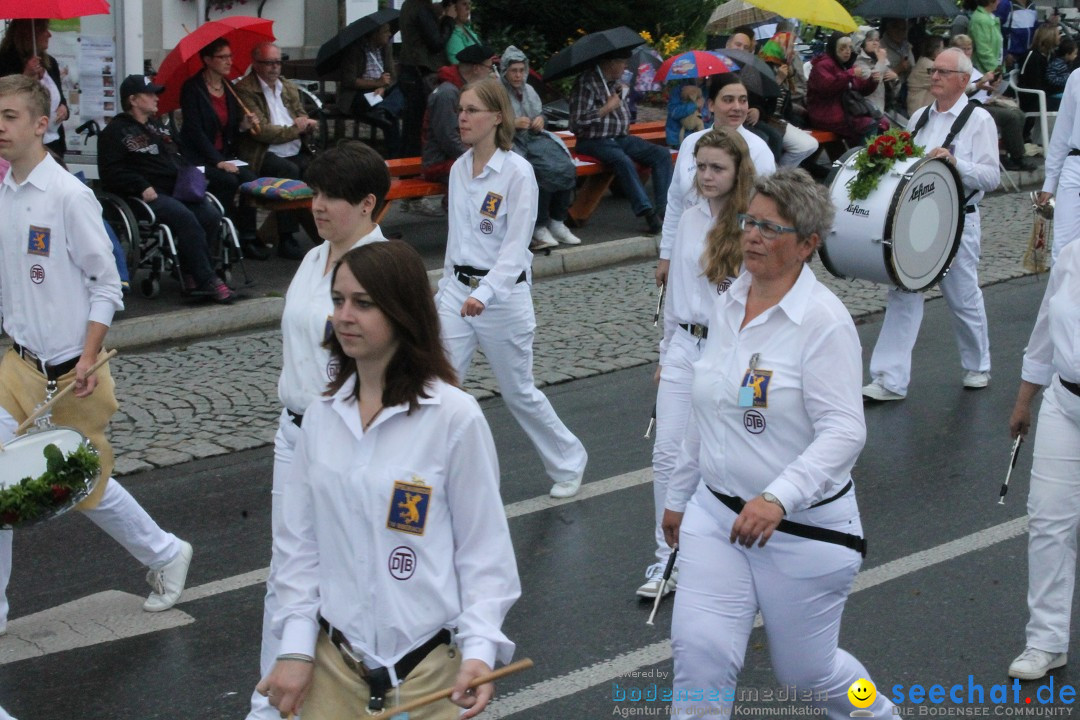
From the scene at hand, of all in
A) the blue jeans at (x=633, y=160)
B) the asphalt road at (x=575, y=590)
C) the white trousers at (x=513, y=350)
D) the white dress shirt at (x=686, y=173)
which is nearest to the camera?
the asphalt road at (x=575, y=590)

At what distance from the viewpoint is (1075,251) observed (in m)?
4.97

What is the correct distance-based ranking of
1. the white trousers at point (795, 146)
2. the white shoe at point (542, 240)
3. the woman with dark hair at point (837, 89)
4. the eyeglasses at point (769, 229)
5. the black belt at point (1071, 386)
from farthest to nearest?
the woman with dark hair at point (837, 89)
the white trousers at point (795, 146)
the white shoe at point (542, 240)
the black belt at point (1071, 386)
the eyeglasses at point (769, 229)

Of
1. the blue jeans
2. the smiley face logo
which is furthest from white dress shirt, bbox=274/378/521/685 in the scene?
the blue jeans

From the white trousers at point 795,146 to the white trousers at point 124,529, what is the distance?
10867 millimetres

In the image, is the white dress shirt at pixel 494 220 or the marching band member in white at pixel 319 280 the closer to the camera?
the marching band member in white at pixel 319 280

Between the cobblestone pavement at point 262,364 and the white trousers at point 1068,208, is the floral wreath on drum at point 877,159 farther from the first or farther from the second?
the cobblestone pavement at point 262,364

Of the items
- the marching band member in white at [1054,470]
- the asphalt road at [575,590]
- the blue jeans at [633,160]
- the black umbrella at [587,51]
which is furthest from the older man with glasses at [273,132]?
the marching band member in white at [1054,470]

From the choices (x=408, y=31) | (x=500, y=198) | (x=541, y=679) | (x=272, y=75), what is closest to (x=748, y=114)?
(x=500, y=198)

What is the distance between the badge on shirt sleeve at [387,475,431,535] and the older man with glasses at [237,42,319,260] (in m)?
9.19

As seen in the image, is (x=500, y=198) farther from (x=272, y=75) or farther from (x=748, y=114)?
(x=272, y=75)

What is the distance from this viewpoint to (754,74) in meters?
14.9

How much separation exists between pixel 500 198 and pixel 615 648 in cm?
234

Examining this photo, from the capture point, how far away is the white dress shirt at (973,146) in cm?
883

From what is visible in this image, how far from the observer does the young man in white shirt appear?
5555 mm
